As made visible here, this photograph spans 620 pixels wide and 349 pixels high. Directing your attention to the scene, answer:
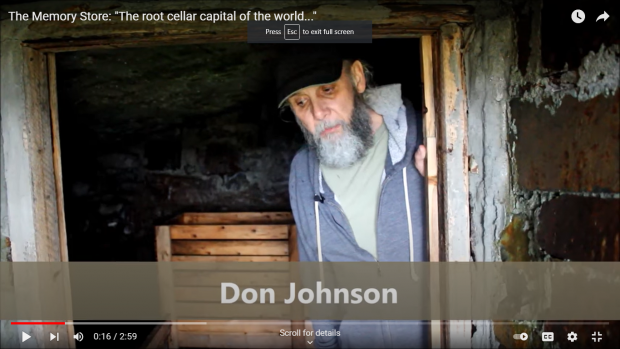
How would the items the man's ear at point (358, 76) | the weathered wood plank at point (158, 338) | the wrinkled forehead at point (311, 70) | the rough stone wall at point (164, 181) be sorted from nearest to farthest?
the wrinkled forehead at point (311, 70) < the man's ear at point (358, 76) < the weathered wood plank at point (158, 338) < the rough stone wall at point (164, 181)

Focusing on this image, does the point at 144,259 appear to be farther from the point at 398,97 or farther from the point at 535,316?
the point at 535,316

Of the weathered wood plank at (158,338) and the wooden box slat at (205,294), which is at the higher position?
the wooden box slat at (205,294)

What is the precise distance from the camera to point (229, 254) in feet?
7.52

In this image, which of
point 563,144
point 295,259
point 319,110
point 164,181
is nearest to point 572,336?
point 563,144

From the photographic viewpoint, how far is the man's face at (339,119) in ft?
5.03

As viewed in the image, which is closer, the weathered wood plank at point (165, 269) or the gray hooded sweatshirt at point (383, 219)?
the gray hooded sweatshirt at point (383, 219)

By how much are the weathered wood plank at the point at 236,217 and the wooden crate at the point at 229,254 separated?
0.34ft

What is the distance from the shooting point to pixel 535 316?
36.3 inches

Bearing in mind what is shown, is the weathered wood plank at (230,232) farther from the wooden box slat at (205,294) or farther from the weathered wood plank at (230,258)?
the wooden box slat at (205,294)

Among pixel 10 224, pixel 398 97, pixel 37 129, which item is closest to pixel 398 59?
pixel 398 97

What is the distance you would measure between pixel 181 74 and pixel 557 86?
1.62 meters

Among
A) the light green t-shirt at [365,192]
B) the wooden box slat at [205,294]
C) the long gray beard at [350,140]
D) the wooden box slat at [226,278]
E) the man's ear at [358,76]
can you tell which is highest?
the man's ear at [358,76]

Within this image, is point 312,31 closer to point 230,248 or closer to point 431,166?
point 431,166

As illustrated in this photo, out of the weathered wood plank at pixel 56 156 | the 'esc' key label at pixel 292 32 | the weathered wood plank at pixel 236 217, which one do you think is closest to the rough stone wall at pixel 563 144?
the 'esc' key label at pixel 292 32
